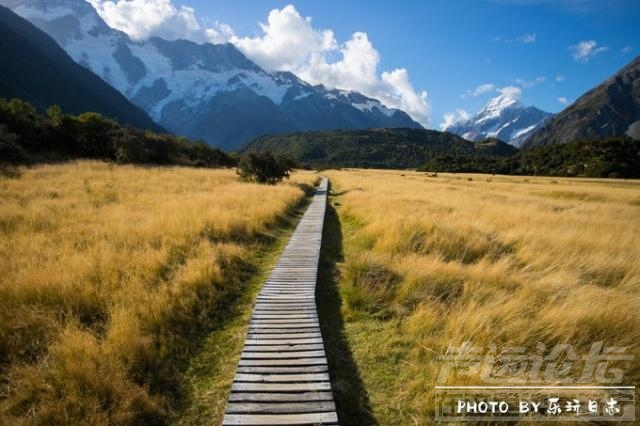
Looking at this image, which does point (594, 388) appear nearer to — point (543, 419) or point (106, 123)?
point (543, 419)

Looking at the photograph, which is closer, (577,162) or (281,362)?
(281,362)

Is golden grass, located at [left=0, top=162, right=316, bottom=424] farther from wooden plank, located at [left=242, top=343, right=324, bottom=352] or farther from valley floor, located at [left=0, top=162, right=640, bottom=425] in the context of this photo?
wooden plank, located at [left=242, top=343, right=324, bottom=352]

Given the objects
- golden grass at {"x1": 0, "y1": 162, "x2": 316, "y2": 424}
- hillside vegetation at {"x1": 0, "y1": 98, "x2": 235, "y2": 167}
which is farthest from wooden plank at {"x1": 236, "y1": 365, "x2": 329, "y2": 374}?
hillside vegetation at {"x1": 0, "y1": 98, "x2": 235, "y2": 167}

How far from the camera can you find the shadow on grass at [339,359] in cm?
451

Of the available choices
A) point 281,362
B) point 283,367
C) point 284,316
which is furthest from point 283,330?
point 283,367

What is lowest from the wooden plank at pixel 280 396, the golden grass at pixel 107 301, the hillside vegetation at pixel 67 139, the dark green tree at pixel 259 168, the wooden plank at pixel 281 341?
the wooden plank at pixel 280 396

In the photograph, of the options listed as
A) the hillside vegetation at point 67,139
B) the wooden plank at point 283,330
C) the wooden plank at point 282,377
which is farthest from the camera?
the hillside vegetation at point 67,139

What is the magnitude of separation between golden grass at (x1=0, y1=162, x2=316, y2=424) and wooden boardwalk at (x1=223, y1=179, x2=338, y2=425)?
1.02 metres

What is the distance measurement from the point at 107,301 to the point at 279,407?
4.21 metres

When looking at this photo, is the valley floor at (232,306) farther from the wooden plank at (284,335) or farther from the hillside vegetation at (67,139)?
the hillside vegetation at (67,139)

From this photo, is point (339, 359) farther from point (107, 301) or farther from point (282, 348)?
point (107, 301)

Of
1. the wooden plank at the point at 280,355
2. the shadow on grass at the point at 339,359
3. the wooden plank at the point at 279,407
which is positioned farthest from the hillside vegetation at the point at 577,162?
the wooden plank at the point at 279,407

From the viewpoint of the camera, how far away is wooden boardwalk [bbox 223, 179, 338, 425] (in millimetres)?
4164

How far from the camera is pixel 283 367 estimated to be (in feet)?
16.7
